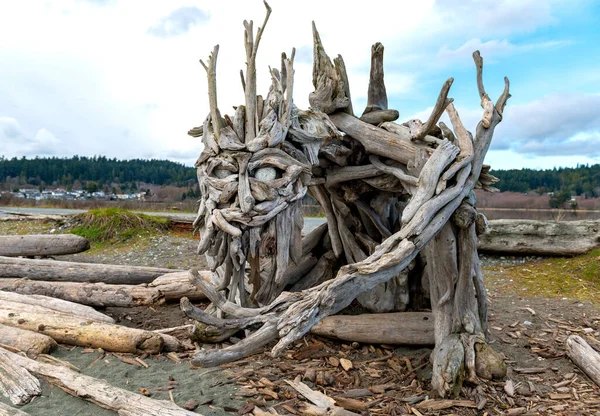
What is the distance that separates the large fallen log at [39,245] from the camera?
9.77 meters

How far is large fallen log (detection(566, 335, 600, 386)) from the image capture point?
15.7ft

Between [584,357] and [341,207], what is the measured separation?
9.82 feet

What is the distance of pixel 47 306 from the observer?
6.01 m

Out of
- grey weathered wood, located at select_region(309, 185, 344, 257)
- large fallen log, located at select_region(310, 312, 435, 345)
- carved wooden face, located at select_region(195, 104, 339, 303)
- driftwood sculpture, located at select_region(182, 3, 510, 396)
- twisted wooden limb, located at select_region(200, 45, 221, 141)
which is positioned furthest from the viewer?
grey weathered wood, located at select_region(309, 185, 344, 257)

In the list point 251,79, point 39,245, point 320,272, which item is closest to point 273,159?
point 251,79

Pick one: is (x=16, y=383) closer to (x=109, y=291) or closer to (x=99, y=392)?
(x=99, y=392)

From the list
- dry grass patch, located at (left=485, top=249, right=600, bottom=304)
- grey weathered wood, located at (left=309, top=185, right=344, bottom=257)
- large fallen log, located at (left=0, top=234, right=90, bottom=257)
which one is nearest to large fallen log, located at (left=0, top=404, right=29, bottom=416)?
grey weathered wood, located at (left=309, top=185, right=344, bottom=257)

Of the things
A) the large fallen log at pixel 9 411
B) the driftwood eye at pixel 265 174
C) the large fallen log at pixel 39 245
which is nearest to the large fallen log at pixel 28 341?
the large fallen log at pixel 9 411

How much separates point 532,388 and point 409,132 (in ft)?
9.07

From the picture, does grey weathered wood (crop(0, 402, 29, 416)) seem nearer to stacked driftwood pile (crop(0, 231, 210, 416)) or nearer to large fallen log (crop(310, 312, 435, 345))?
stacked driftwood pile (crop(0, 231, 210, 416))

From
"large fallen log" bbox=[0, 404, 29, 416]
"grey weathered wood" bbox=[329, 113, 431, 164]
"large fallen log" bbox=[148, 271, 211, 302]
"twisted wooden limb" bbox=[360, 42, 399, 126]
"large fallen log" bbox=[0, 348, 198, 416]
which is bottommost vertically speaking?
"large fallen log" bbox=[0, 404, 29, 416]

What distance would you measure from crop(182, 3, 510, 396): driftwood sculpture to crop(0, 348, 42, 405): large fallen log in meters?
1.71

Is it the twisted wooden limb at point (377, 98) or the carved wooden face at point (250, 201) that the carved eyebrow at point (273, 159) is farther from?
the twisted wooden limb at point (377, 98)

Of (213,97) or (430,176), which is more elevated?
(213,97)
